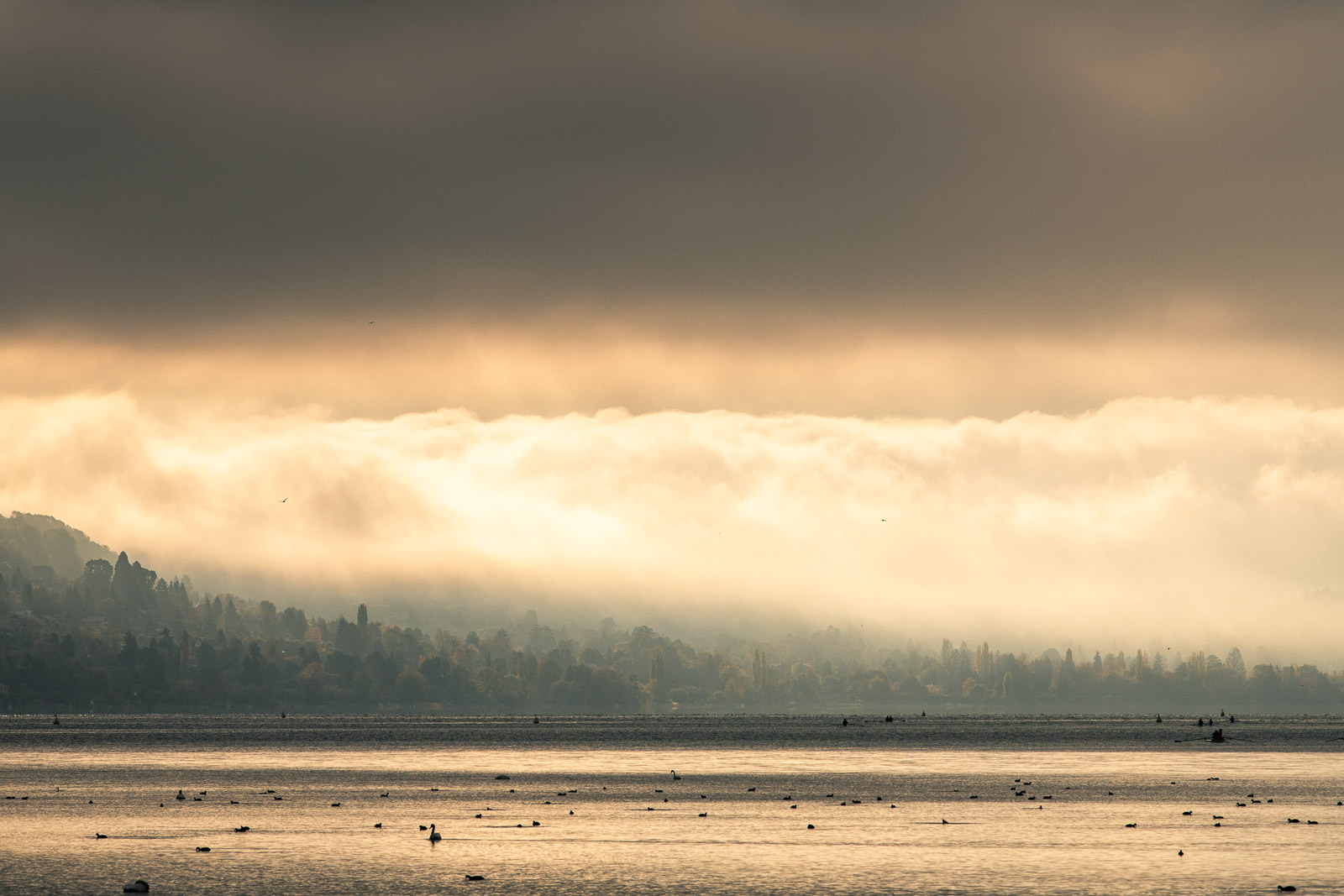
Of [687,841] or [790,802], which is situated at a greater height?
[687,841]

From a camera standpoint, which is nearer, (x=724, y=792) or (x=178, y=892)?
(x=178, y=892)

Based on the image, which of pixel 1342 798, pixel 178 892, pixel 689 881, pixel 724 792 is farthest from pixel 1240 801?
pixel 178 892

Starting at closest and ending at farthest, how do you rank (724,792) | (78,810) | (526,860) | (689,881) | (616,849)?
(689,881) < (526,860) < (616,849) < (78,810) < (724,792)

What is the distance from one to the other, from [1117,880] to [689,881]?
2572cm

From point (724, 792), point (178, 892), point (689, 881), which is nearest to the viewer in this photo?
point (178, 892)

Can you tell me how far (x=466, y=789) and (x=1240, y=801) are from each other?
87.0 m

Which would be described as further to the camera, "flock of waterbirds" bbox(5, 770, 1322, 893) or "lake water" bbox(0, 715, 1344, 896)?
"flock of waterbirds" bbox(5, 770, 1322, 893)

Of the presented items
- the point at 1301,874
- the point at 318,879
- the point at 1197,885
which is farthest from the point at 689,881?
the point at 1301,874

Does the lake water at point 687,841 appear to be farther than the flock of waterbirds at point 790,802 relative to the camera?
No

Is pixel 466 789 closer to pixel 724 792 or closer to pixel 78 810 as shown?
pixel 724 792

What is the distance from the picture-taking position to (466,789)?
186m

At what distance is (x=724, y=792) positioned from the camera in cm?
17550

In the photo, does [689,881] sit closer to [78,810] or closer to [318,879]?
[318,879]

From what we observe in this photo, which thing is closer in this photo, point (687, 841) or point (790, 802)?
point (687, 841)
